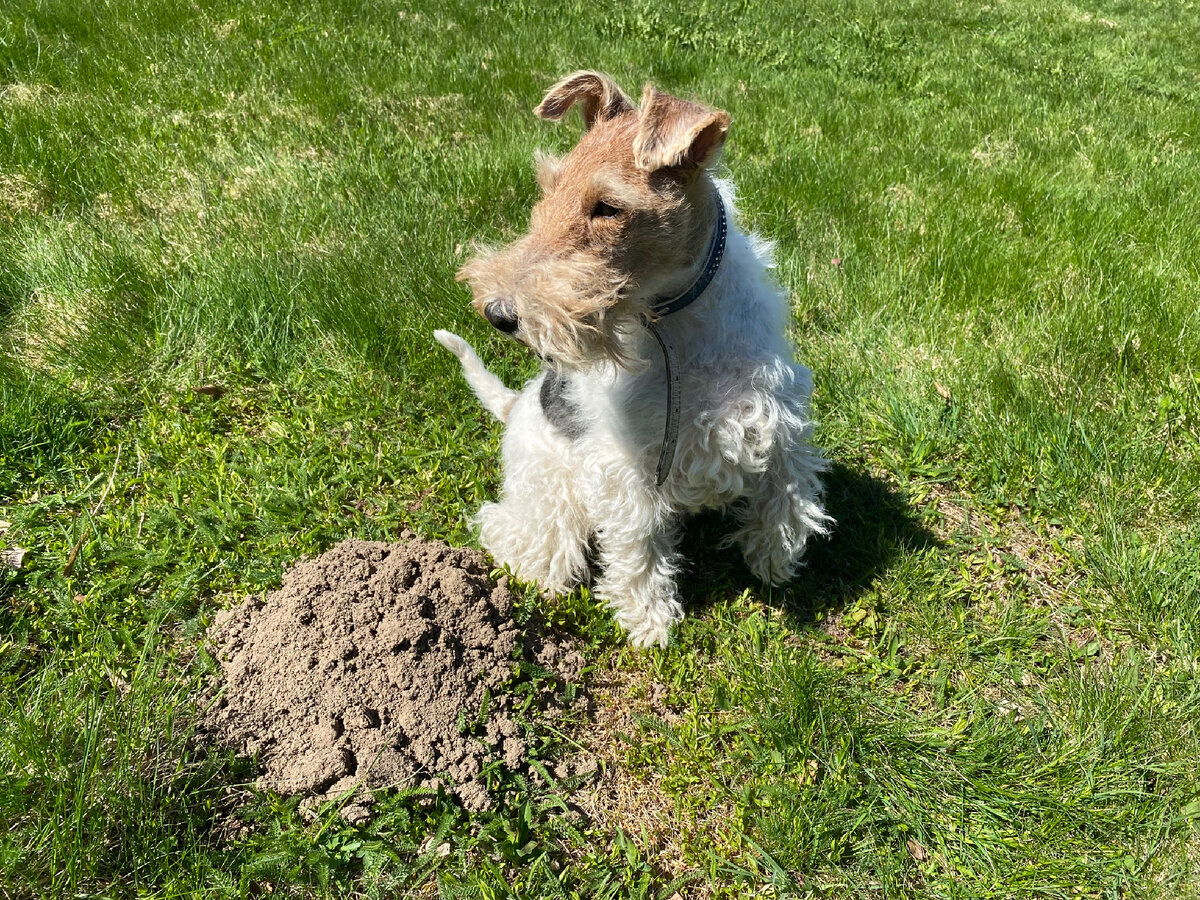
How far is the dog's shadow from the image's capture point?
10.1 feet

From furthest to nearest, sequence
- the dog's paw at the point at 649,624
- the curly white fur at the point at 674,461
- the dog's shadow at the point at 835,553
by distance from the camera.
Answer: the dog's shadow at the point at 835,553
the dog's paw at the point at 649,624
the curly white fur at the point at 674,461

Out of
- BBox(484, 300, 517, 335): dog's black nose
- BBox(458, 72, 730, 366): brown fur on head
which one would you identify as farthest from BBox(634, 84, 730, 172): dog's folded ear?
BBox(484, 300, 517, 335): dog's black nose

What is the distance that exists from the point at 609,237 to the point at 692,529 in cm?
174

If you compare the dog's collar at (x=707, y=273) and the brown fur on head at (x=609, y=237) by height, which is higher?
the brown fur on head at (x=609, y=237)

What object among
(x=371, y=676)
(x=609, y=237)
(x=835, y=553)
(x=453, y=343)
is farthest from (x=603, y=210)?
(x=835, y=553)

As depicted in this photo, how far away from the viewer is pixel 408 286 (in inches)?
160

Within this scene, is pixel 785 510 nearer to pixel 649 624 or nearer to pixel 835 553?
pixel 835 553

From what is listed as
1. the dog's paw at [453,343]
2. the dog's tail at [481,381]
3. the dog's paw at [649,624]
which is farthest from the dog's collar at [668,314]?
the dog's paw at [453,343]

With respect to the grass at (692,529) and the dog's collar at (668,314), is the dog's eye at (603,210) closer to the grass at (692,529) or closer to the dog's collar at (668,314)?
the dog's collar at (668,314)

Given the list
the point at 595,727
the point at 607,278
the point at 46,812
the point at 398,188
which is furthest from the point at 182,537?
the point at 398,188

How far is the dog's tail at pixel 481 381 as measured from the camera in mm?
3459

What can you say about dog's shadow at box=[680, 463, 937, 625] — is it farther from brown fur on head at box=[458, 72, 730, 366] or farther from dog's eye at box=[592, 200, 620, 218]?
dog's eye at box=[592, 200, 620, 218]

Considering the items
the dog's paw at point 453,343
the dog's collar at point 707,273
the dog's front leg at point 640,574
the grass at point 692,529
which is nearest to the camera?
the grass at point 692,529

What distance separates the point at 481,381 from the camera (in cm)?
353
